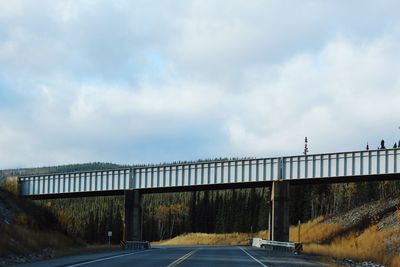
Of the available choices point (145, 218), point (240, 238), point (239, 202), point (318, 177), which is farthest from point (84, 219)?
point (318, 177)

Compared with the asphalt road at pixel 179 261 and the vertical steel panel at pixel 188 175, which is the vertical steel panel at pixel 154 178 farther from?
the asphalt road at pixel 179 261

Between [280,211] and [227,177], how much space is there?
289 inches

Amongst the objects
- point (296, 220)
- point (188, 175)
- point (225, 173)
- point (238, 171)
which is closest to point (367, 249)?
point (238, 171)

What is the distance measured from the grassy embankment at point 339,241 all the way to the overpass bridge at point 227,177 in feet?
18.8

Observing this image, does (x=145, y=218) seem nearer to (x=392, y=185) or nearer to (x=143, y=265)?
(x=392, y=185)

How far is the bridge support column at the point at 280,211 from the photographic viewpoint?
A: 6788cm

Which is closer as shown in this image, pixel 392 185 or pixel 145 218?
pixel 392 185

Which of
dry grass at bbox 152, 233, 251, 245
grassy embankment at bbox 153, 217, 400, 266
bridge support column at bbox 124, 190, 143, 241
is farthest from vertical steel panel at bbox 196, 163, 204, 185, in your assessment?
dry grass at bbox 152, 233, 251, 245

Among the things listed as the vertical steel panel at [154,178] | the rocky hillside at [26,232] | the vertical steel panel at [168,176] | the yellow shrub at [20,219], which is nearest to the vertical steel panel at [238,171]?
the vertical steel panel at [168,176]

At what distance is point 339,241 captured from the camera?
67.9m

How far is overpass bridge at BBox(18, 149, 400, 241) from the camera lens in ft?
206

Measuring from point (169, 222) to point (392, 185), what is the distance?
285 ft

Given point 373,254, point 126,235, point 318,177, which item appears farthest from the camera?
point 126,235

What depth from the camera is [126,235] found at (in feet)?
251
